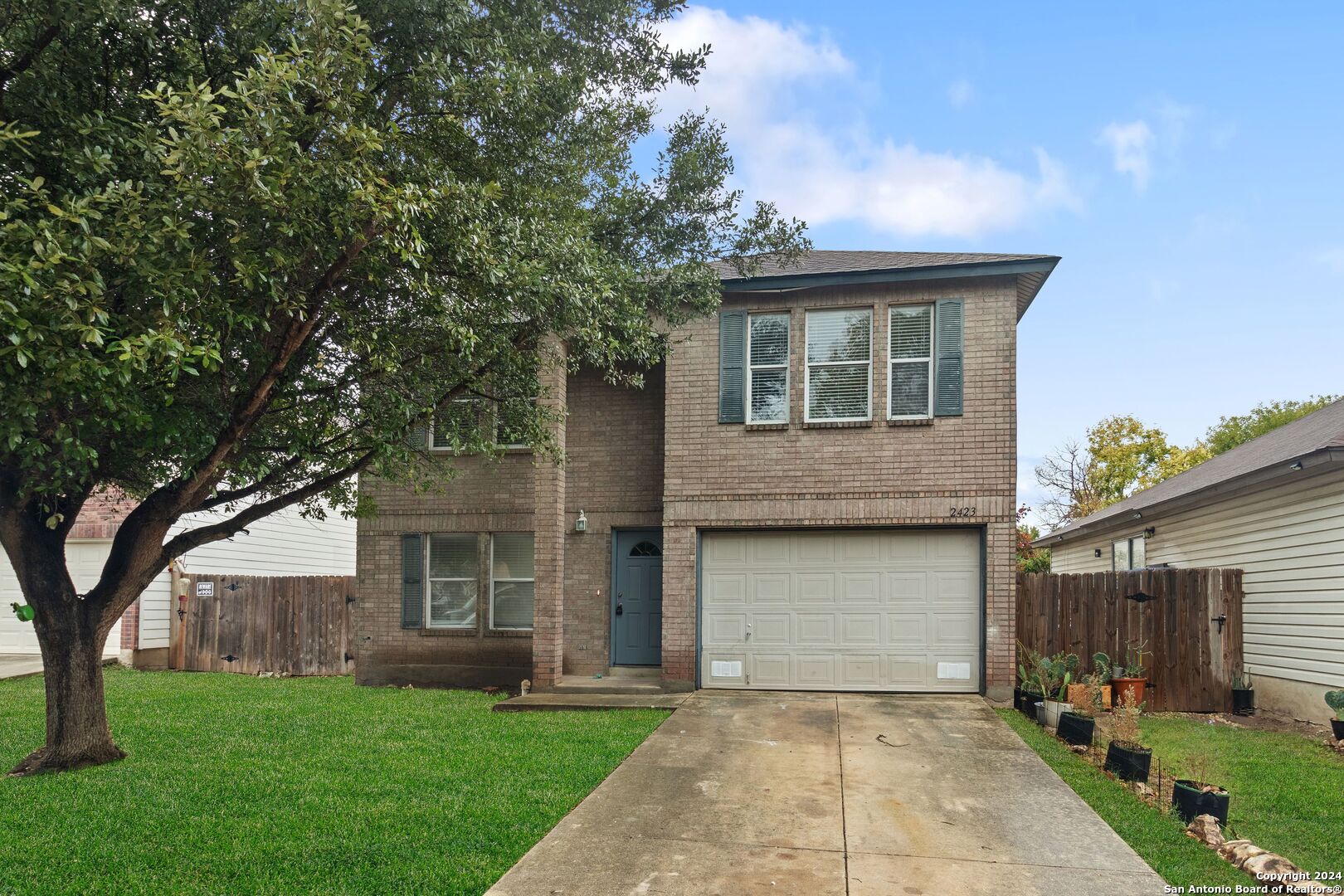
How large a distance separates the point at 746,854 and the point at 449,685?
8.65m

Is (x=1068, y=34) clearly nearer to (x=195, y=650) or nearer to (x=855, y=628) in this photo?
(x=855, y=628)

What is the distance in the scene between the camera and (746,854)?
523cm

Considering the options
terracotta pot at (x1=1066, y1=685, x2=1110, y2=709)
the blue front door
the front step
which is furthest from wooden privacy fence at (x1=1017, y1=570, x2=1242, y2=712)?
the front step

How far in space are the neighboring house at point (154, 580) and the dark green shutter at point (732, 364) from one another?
9.15m

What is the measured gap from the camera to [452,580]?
13305mm

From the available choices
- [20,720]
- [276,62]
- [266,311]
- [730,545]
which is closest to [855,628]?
[730,545]

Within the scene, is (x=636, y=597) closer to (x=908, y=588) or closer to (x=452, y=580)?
(x=452, y=580)

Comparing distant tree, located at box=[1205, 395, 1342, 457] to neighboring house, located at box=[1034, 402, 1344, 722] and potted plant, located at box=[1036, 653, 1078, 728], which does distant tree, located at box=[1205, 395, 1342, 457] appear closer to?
neighboring house, located at box=[1034, 402, 1344, 722]

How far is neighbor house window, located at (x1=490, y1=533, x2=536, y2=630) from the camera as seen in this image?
514 inches

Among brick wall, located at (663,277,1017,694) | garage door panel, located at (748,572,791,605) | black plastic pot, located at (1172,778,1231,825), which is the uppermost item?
brick wall, located at (663,277,1017,694)

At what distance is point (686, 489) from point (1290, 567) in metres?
7.77

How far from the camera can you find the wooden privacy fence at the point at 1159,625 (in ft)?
38.3

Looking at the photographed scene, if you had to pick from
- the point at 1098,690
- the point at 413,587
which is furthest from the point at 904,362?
the point at 413,587

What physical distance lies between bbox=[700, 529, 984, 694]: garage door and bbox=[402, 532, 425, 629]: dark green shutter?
445 centimetres
